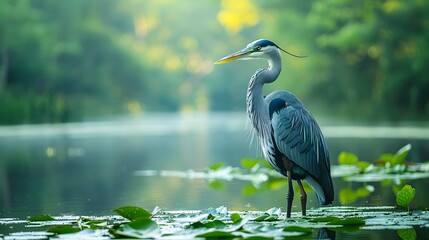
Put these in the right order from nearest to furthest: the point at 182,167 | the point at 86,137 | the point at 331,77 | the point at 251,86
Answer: the point at 251,86 → the point at 182,167 → the point at 86,137 → the point at 331,77

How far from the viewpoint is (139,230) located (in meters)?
5.47

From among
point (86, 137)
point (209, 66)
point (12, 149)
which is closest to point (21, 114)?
point (86, 137)

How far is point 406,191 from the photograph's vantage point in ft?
21.2

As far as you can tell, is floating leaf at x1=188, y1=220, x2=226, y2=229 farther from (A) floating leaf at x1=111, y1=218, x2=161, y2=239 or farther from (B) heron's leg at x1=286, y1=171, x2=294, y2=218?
(B) heron's leg at x1=286, y1=171, x2=294, y2=218

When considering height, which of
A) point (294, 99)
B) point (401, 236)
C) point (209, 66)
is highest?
point (209, 66)

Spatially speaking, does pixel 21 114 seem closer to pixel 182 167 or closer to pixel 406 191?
pixel 182 167

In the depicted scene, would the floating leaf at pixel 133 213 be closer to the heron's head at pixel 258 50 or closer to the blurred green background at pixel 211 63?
the heron's head at pixel 258 50

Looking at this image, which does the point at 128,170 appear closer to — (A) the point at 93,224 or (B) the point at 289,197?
(B) the point at 289,197

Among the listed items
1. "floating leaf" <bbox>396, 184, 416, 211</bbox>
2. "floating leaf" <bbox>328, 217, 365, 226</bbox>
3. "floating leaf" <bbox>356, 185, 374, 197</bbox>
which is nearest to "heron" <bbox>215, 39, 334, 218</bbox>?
"floating leaf" <bbox>396, 184, 416, 211</bbox>

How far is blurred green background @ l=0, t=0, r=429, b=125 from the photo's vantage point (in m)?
30.9

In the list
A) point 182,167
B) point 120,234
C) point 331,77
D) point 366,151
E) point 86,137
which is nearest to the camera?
→ point 120,234

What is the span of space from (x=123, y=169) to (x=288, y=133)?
6.64 m

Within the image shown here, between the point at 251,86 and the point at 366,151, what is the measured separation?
9.13 m

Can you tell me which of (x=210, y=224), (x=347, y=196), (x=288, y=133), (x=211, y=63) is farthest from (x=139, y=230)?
(x=211, y=63)
